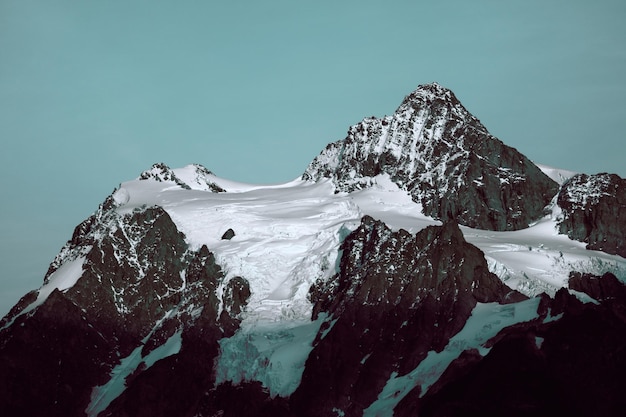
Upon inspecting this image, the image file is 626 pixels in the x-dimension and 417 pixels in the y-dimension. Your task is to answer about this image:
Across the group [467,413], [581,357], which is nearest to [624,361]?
[581,357]

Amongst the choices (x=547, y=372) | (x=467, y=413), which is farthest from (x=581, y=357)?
(x=467, y=413)

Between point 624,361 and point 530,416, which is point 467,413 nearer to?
point 530,416

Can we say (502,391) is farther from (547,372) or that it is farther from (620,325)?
(620,325)

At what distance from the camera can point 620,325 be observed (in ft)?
656

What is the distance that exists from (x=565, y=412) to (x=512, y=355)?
45.4ft

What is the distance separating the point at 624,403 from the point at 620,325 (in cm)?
1449

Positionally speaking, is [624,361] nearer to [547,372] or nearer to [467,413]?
[547,372]

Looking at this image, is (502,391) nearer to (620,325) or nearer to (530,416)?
(530,416)

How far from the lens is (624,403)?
189 m

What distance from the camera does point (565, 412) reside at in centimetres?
18875

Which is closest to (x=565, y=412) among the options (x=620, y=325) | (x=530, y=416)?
(x=530, y=416)

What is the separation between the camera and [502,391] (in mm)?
195750

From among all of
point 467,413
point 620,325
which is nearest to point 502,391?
point 467,413

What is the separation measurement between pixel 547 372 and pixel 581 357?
5.35 metres
